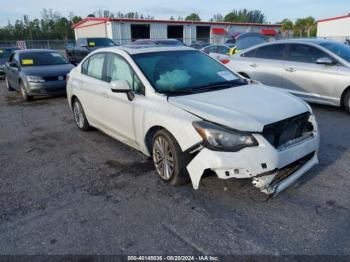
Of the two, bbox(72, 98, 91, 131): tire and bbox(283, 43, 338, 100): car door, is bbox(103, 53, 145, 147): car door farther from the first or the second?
bbox(283, 43, 338, 100): car door

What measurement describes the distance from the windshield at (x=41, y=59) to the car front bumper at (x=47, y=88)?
3.93 ft

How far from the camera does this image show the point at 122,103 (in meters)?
4.22

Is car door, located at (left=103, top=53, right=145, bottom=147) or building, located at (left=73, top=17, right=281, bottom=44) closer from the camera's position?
car door, located at (left=103, top=53, right=145, bottom=147)

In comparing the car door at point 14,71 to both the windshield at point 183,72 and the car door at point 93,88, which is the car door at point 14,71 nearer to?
the car door at point 93,88

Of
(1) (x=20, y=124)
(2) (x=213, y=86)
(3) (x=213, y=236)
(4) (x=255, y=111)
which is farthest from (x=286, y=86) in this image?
(1) (x=20, y=124)

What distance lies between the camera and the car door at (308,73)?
6461 millimetres

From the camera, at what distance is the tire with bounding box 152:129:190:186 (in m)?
3.34

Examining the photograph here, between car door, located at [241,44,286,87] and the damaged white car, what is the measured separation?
3.18m

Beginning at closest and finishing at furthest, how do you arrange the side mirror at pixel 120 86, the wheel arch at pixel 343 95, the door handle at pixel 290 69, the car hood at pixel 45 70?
the side mirror at pixel 120 86 < the wheel arch at pixel 343 95 < the door handle at pixel 290 69 < the car hood at pixel 45 70

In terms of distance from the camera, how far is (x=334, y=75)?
20.8 ft

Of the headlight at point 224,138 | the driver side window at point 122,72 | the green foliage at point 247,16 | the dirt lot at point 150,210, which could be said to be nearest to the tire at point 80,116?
the dirt lot at point 150,210

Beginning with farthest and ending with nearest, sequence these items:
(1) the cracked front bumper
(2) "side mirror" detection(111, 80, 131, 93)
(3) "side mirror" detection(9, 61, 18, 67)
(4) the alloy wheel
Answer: (3) "side mirror" detection(9, 61, 18, 67) → (2) "side mirror" detection(111, 80, 131, 93) → (4) the alloy wheel → (1) the cracked front bumper

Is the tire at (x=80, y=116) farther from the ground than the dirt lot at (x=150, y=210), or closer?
farther from the ground

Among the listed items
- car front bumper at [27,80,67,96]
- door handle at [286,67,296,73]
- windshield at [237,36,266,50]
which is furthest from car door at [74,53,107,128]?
windshield at [237,36,266,50]
